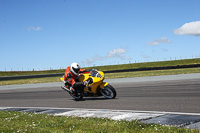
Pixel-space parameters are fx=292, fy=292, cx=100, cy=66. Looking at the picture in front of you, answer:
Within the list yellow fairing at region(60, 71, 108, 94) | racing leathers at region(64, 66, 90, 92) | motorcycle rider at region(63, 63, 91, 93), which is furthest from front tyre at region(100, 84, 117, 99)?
racing leathers at region(64, 66, 90, 92)

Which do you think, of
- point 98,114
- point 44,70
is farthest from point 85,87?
point 44,70

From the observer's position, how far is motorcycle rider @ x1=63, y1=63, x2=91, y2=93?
12289 mm

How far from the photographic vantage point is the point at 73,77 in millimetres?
12562

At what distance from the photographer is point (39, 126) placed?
22.1ft

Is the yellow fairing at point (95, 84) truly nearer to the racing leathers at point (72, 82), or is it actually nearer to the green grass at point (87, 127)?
the racing leathers at point (72, 82)

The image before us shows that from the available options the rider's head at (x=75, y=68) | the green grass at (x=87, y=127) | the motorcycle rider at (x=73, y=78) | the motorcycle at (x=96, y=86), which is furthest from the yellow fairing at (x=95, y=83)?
the green grass at (x=87, y=127)

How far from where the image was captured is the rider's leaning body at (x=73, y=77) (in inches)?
484

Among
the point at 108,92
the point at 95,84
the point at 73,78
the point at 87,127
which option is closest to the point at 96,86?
the point at 95,84

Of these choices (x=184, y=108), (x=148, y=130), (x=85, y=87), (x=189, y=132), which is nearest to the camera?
(x=189, y=132)

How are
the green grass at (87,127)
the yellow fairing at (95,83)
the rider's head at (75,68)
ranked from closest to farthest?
the green grass at (87,127) < the yellow fairing at (95,83) < the rider's head at (75,68)

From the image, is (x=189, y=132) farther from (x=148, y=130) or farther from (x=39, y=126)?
(x=39, y=126)

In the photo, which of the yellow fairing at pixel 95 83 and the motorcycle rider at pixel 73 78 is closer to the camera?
the yellow fairing at pixel 95 83

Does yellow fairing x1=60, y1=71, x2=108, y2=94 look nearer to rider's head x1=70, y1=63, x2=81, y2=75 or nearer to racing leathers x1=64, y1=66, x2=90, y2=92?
racing leathers x1=64, y1=66, x2=90, y2=92

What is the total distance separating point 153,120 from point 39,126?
2645 millimetres
